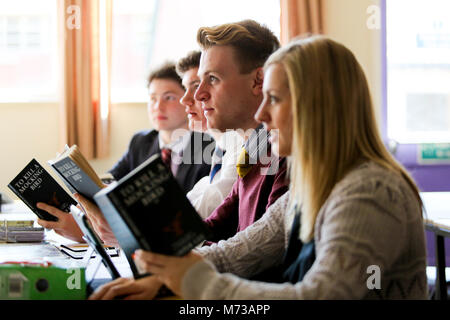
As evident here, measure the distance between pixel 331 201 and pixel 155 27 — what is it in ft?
13.5

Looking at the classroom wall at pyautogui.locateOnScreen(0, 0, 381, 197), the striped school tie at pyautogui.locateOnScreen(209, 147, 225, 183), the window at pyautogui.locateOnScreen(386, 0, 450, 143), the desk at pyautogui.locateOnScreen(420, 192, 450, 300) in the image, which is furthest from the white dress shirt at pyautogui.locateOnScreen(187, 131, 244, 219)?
the window at pyautogui.locateOnScreen(386, 0, 450, 143)

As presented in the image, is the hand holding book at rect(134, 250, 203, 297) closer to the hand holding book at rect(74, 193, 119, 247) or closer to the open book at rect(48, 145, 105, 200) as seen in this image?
the open book at rect(48, 145, 105, 200)

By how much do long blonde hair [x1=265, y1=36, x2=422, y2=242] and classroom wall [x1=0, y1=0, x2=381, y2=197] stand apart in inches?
147

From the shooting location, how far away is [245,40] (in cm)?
201

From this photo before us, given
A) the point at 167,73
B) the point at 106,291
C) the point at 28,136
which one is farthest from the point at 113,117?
the point at 106,291

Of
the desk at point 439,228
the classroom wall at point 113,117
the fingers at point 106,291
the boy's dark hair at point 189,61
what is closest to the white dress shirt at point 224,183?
the boy's dark hair at point 189,61

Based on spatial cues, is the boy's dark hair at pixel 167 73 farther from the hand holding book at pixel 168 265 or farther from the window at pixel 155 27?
the hand holding book at pixel 168 265

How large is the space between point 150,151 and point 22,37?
2015mm

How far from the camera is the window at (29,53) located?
474cm

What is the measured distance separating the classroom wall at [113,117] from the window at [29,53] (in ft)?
0.47

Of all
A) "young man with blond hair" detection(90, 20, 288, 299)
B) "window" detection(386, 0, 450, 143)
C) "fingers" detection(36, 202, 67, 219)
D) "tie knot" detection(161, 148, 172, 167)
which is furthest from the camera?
"window" detection(386, 0, 450, 143)

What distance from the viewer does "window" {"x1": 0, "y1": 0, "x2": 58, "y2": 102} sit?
4742 mm

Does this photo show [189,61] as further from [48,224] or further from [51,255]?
[51,255]
